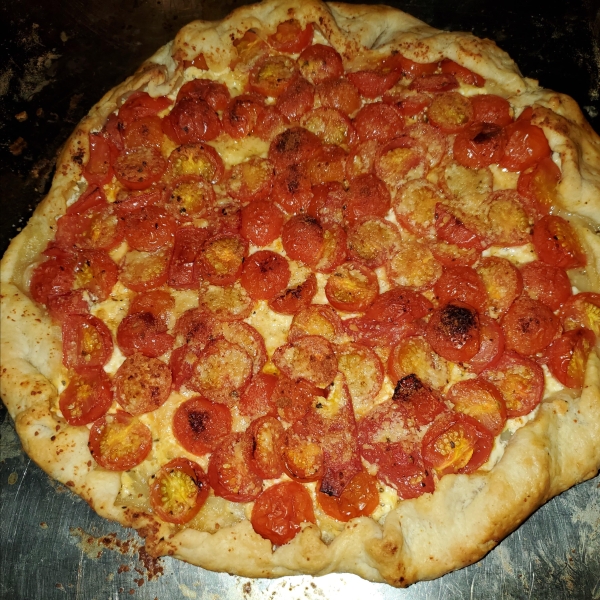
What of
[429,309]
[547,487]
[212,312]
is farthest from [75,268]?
[547,487]

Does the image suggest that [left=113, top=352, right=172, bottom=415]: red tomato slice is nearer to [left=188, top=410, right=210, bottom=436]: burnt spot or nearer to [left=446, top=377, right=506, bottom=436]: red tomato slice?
[left=188, top=410, right=210, bottom=436]: burnt spot

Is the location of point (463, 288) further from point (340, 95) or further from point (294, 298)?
point (340, 95)

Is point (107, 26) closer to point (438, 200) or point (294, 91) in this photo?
point (294, 91)

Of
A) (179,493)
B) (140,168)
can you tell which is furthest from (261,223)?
(179,493)

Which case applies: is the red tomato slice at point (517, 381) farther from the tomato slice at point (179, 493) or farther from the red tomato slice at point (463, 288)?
the tomato slice at point (179, 493)

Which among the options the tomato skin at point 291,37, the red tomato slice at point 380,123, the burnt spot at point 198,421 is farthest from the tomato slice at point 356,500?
the tomato skin at point 291,37
